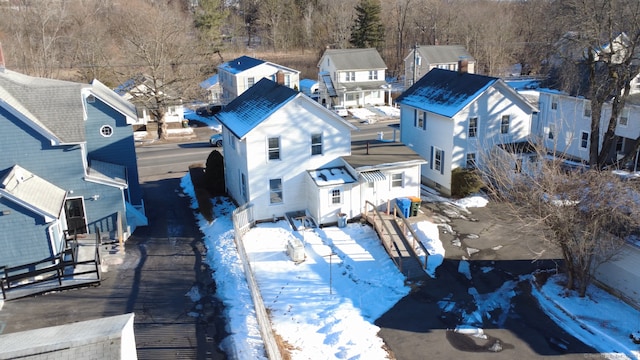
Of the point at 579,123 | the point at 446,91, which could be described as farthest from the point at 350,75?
the point at 446,91

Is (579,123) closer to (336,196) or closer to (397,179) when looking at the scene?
(397,179)

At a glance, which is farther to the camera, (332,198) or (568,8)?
(568,8)

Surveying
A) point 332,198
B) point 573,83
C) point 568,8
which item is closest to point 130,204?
point 332,198

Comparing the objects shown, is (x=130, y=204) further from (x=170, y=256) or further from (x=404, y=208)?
(x=404, y=208)

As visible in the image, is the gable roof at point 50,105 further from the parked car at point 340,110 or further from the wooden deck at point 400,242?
the parked car at point 340,110

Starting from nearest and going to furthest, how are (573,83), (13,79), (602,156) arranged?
(13,79)
(602,156)
(573,83)

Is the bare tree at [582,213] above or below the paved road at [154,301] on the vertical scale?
above

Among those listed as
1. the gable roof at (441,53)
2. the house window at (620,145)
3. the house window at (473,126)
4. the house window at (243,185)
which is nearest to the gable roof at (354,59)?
the gable roof at (441,53)
